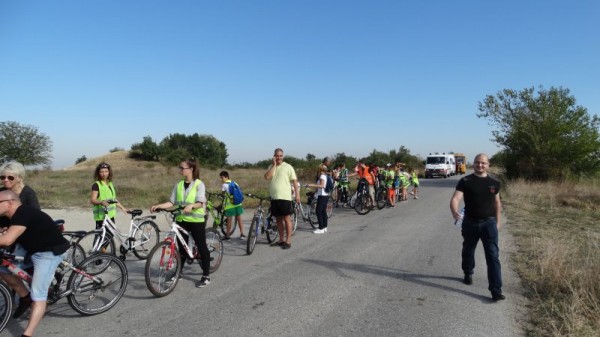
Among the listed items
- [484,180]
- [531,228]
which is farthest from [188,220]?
[531,228]

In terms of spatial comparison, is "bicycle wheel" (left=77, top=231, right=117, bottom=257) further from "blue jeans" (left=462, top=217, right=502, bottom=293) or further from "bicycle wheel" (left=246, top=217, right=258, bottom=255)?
"blue jeans" (left=462, top=217, right=502, bottom=293)

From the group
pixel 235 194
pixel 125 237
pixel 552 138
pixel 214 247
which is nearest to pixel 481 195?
pixel 214 247

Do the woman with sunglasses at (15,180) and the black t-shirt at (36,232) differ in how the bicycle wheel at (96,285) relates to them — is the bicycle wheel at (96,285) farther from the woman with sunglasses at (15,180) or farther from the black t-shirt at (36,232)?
the woman with sunglasses at (15,180)

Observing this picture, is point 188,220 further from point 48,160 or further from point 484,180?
point 48,160

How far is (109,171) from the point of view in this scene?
268 inches

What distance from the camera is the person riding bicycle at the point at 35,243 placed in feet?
12.3

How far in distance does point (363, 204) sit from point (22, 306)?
10.3m

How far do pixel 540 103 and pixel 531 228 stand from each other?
20.6 meters

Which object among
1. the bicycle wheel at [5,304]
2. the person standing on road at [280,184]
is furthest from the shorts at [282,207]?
the bicycle wheel at [5,304]

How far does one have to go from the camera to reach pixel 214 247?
21.4ft

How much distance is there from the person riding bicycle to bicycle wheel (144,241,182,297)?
3.79 ft

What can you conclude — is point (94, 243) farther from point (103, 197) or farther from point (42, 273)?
point (42, 273)

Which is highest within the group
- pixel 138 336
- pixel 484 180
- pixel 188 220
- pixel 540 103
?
pixel 540 103

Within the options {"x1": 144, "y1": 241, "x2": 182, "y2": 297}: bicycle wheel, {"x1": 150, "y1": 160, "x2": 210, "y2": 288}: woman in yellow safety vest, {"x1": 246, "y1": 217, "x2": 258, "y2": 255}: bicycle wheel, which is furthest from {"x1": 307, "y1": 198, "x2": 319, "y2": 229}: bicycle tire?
{"x1": 144, "y1": 241, "x2": 182, "y2": 297}: bicycle wheel
